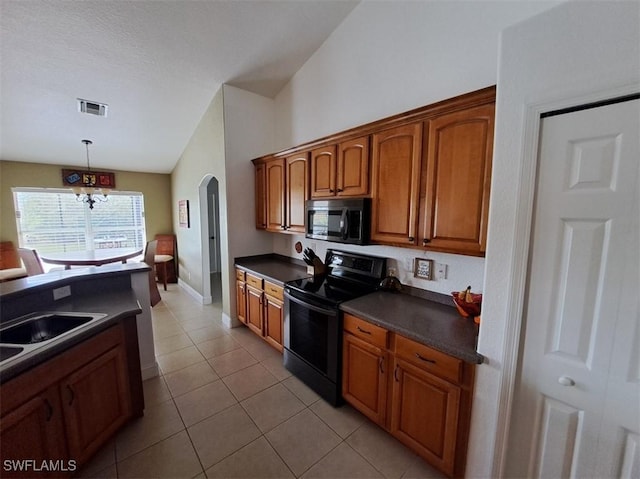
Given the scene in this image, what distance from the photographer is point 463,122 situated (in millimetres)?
1503

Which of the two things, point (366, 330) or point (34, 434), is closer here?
point (34, 434)

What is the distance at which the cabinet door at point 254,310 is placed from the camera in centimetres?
294

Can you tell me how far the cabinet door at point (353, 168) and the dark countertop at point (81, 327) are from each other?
1.82 metres

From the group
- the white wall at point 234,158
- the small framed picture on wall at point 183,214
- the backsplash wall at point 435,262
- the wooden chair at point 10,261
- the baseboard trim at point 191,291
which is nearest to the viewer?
the backsplash wall at point 435,262

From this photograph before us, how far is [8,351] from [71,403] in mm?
417

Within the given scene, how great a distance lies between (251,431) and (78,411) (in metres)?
1.04

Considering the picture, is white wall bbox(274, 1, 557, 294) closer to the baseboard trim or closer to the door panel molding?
the door panel molding

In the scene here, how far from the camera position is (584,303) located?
1.04 metres

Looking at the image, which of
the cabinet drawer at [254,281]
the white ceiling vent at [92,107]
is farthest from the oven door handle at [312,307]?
the white ceiling vent at [92,107]

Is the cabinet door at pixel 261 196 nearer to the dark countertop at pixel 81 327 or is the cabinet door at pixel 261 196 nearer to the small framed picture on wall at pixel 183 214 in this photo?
the dark countertop at pixel 81 327

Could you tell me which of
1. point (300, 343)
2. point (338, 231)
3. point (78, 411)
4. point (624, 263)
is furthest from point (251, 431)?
point (624, 263)

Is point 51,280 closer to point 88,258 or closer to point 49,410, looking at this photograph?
point 49,410

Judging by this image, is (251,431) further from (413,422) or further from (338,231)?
(338,231)

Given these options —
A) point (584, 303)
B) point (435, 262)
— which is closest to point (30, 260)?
point (435, 262)
